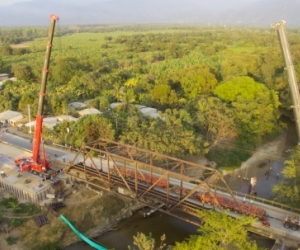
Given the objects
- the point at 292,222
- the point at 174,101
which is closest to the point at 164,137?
the point at 292,222

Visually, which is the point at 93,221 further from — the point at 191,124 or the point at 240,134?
the point at 240,134

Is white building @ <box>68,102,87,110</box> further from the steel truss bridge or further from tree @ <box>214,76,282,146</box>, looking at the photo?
tree @ <box>214,76,282,146</box>

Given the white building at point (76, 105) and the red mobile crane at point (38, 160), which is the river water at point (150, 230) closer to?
the red mobile crane at point (38, 160)

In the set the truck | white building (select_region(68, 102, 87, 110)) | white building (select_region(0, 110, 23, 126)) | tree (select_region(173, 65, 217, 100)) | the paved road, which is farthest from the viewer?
tree (select_region(173, 65, 217, 100))

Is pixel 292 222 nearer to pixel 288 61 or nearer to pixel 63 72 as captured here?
pixel 288 61

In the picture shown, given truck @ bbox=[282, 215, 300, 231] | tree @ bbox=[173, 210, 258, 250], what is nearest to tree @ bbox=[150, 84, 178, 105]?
truck @ bbox=[282, 215, 300, 231]

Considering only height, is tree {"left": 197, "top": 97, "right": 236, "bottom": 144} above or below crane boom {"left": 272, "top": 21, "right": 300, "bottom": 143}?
below

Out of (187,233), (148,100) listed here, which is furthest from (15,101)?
(187,233)

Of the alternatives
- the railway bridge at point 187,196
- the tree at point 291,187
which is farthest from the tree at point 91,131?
the tree at point 291,187
